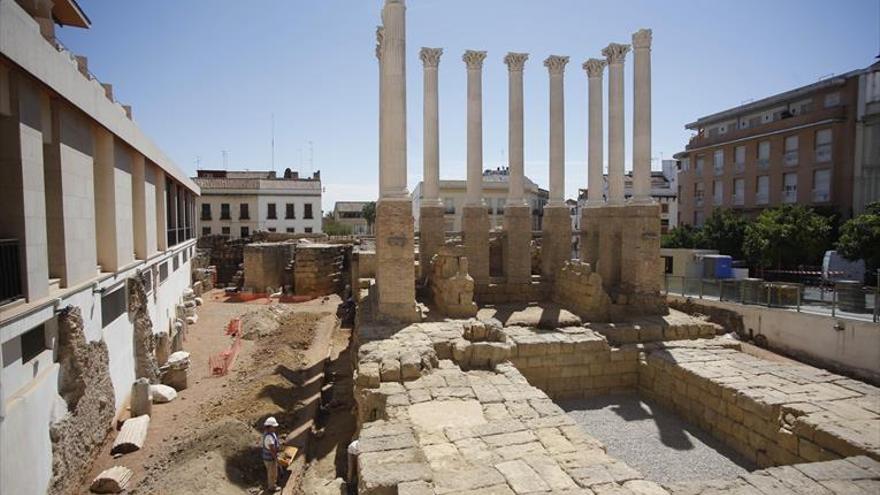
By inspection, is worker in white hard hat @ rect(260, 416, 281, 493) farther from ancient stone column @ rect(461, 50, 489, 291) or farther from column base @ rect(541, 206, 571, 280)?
column base @ rect(541, 206, 571, 280)

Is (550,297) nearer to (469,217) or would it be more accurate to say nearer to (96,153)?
(469,217)

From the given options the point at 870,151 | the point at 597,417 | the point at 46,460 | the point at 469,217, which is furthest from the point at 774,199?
the point at 46,460

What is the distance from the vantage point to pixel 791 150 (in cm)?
2580

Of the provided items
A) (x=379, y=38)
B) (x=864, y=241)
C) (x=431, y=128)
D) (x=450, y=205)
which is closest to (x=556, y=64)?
(x=431, y=128)

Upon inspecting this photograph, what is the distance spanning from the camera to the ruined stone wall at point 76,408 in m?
6.75

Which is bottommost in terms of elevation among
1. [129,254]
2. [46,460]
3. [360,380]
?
[46,460]

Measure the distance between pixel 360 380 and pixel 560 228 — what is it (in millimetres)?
9216

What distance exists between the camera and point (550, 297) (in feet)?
49.5

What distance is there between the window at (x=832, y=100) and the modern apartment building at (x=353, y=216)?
45983 mm

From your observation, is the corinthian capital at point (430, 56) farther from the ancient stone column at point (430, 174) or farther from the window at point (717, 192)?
the window at point (717, 192)

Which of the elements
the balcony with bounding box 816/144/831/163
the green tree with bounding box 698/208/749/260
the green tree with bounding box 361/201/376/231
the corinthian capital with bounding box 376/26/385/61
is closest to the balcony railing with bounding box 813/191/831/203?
the balcony with bounding box 816/144/831/163

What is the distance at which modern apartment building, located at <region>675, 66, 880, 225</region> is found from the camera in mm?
22797

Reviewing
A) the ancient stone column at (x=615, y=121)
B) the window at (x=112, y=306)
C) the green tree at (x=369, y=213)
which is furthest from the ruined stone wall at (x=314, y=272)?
the green tree at (x=369, y=213)

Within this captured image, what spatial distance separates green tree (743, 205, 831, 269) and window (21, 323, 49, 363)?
71.0 ft
